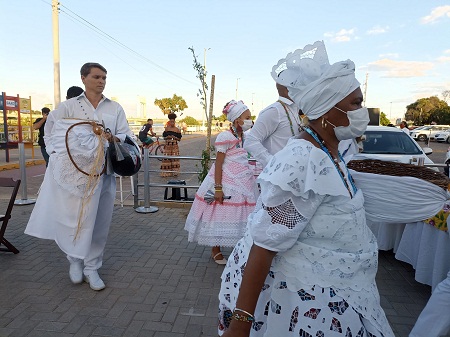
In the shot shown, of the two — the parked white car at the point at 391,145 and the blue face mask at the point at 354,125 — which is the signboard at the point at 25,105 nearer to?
the parked white car at the point at 391,145

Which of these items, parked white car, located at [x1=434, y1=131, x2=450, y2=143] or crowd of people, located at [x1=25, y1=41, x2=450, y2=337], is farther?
parked white car, located at [x1=434, y1=131, x2=450, y2=143]

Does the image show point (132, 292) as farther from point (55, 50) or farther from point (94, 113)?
point (55, 50)

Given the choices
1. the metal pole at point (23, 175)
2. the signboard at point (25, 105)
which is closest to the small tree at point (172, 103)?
the signboard at point (25, 105)

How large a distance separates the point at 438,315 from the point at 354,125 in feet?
6.40

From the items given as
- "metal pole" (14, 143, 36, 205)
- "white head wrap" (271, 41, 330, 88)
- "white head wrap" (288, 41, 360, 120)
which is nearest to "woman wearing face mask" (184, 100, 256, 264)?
"white head wrap" (271, 41, 330, 88)

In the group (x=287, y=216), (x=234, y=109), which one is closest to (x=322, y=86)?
(x=287, y=216)

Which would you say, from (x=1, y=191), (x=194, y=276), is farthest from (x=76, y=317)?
(x=1, y=191)

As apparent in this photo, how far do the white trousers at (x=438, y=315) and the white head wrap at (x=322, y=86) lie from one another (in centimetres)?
196

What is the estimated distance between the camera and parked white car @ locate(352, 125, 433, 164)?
7.19 m

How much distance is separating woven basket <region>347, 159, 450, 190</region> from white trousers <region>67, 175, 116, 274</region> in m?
2.47

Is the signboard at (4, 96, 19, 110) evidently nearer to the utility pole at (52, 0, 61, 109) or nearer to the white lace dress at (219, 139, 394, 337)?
the utility pole at (52, 0, 61, 109)

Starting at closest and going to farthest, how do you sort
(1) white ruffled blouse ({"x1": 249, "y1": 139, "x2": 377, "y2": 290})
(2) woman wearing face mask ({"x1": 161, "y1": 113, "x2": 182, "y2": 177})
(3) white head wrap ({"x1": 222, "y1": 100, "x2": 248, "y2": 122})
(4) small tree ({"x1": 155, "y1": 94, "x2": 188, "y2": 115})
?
1. (1) white ruffled blouse ({"x1": 249, "y1": 139, "x2": 377, "y2": 290})
2. (3) white head wrap ({"x1": 222, "y1": 100, "x2": 248, "y2": 122})
3. (2) woman wearing face mask ({"x1": 161, "y1": 113, "x2": 182, "y2": 177})
4. (4) small tree ({"x1": 155, "y1": 94, "x2": 188, "y2": 115})

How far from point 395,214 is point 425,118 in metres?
67.9

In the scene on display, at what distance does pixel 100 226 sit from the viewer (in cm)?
363
